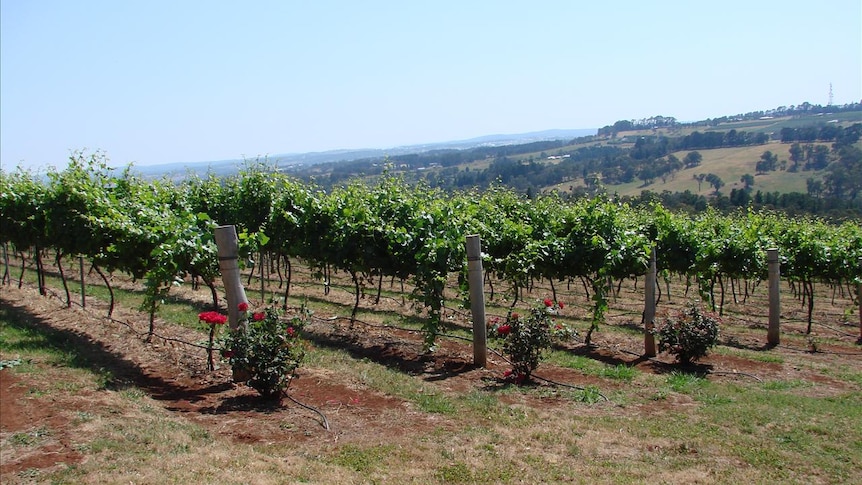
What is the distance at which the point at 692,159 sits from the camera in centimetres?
11056

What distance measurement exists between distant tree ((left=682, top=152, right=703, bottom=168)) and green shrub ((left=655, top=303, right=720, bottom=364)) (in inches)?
4242

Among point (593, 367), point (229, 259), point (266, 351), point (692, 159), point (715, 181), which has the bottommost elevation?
point (715, 181)

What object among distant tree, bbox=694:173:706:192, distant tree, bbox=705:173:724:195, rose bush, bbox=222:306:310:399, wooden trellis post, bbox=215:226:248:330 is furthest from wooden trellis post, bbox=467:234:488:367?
distant tree, bbox=694:173:706:192

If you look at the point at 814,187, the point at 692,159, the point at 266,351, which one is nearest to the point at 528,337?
the point at 266,351

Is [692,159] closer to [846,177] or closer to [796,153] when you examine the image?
[796,153]

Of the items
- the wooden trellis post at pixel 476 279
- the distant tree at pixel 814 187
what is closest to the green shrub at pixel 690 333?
the wooden trellis post at pixel 476 279

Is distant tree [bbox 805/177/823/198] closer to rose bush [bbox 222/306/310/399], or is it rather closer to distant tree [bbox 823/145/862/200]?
distant tree [bbox 823/145/862/200]

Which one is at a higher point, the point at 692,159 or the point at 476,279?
the point at 476,279

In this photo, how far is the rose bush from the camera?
6.96m

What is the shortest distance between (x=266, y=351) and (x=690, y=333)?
6.60 m

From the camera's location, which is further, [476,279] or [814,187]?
[814,187]

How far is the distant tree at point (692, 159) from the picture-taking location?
10881 cm

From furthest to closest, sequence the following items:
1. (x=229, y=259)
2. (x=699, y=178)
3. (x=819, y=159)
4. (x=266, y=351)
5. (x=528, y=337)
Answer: (x=699, y=178), (x=819, y=159), (x=528, y=337), (x=229, y=259), (x=266, y=351)

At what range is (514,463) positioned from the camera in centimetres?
547
